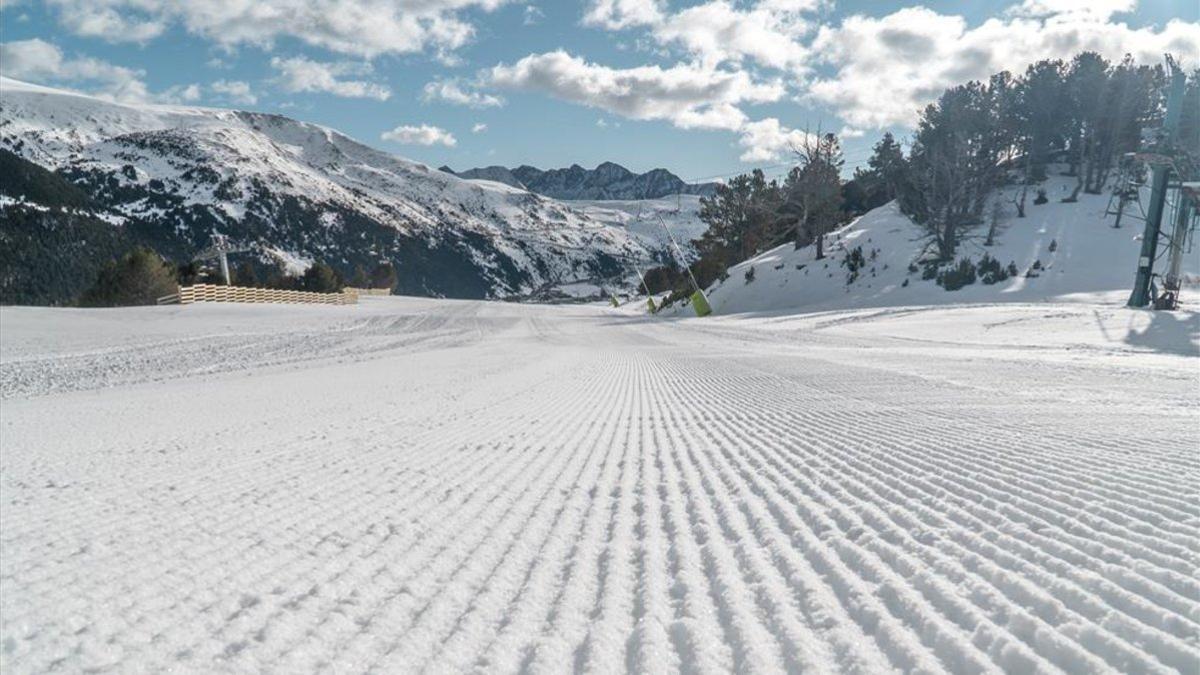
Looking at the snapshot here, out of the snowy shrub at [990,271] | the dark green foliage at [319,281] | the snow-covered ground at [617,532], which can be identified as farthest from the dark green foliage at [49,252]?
the snow-covered ground at [617,532]

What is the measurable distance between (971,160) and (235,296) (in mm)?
43473

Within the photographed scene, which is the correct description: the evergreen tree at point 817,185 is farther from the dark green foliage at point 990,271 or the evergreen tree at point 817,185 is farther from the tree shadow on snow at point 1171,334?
the tree shadow on snow at point 1171,334

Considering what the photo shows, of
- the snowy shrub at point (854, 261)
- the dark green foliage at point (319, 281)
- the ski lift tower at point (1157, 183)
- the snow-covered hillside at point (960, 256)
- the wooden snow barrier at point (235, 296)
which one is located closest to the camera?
the ski lift tower at point (1157, 183)

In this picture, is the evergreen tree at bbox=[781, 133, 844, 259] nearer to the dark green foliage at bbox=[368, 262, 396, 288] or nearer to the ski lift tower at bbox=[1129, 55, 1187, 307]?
the ski lift tower at bbox=[1129, 55, 1187, 307]

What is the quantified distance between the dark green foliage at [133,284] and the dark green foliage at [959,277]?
41.8 metres

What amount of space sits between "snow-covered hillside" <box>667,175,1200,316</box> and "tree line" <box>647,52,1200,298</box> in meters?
1.14

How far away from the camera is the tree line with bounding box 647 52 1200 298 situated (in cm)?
3734

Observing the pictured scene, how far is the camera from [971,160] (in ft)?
125

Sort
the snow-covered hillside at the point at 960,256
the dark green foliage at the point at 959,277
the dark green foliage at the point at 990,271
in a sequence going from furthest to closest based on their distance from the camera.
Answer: the dark green foliage at the point at 959,277 → the dark green foliage at the point at 990,271 → the snow-covered hillside at the point at 960,256

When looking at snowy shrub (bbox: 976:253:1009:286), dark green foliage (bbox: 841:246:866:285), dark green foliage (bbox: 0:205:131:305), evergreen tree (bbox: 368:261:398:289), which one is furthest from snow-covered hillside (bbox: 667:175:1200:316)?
dark green foliage (bbox: 0:205:131:305)

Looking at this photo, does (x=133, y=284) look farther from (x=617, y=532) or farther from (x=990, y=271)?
(x=617, y=532)

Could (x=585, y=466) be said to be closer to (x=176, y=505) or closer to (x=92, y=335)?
(x=176, y=505)

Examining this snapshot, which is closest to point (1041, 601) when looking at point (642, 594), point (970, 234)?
point (642, 594)

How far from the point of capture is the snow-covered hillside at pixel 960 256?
30047mm
